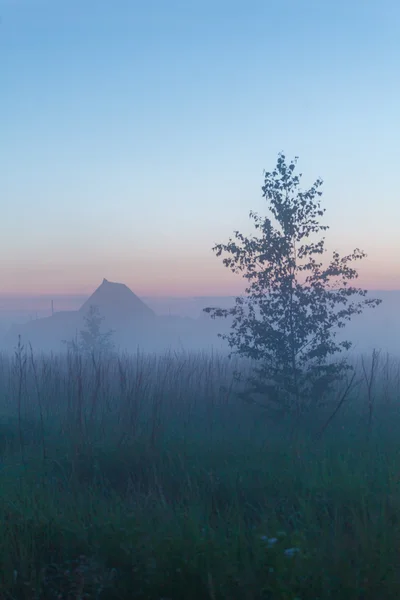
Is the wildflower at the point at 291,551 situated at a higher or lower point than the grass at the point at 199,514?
higher

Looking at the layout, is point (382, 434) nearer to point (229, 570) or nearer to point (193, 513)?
point (193, 513)

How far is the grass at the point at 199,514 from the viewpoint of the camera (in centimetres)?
403

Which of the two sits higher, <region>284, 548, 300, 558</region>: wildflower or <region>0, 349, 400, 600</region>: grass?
<region>284, 548, 300, 558</region>: wildflower

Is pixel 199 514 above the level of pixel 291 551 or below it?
below

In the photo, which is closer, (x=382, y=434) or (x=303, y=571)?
(x=303, y=571)

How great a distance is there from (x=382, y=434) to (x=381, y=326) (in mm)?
132402

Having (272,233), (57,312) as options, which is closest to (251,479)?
(272,233)

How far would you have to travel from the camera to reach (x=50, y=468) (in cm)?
723

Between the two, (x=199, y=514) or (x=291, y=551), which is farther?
(x=199, y=514)

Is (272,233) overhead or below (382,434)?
overhead

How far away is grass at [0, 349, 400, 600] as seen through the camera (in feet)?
13.2

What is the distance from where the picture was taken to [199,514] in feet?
17.3

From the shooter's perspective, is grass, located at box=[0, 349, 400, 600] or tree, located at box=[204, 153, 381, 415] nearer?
grass, located at box=[0, 349, 400, 600]

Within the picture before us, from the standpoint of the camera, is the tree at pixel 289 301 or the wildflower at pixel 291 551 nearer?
the wildflower at pixel 291 551
